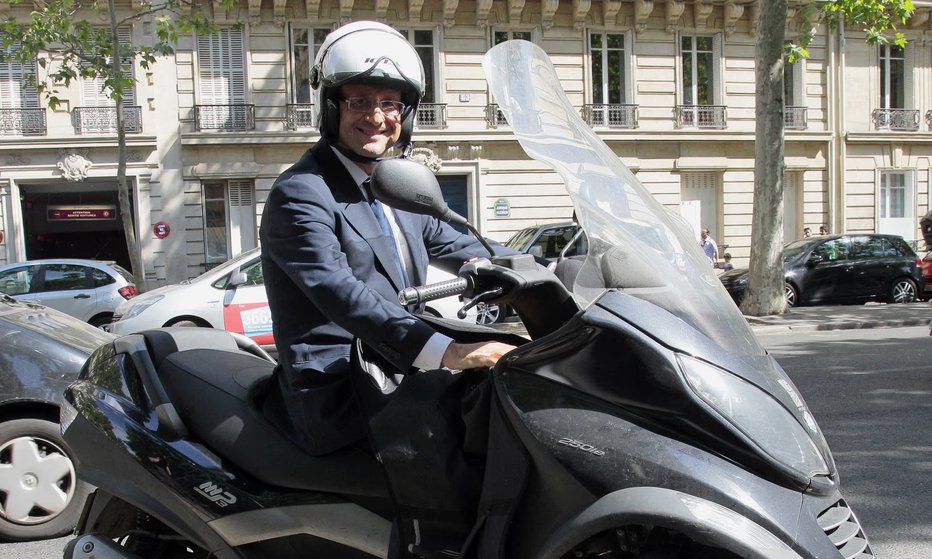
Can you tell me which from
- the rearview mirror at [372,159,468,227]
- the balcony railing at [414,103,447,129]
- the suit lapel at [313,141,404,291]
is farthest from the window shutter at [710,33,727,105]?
the rearview mirror at [372,159,468,227]

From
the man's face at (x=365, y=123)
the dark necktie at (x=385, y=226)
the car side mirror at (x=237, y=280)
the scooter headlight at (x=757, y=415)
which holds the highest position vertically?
the man's face at (x=365, y=123)

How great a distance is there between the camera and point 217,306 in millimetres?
10000

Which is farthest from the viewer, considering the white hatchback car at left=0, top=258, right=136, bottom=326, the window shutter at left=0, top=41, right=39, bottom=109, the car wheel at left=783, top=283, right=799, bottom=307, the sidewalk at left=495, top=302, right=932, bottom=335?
the window shutter at left=0, top=41, right=39, bottom=109

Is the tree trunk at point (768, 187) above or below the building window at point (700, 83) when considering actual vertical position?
below

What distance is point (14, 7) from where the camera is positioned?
19.3 meters

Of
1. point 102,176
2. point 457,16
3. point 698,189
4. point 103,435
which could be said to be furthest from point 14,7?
point 103,435

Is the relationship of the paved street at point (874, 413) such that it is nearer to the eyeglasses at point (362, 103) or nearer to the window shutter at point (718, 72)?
the eyeglasses at point (362, 103)

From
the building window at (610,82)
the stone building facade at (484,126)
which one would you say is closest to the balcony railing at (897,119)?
the stone building facade at (484,126)

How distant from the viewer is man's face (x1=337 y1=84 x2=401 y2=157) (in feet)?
7.58

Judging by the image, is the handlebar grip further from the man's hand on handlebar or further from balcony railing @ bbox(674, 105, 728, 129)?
balcony railing @ bbox(674, 105, 728, 129)

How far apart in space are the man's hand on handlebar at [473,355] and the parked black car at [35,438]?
253cm

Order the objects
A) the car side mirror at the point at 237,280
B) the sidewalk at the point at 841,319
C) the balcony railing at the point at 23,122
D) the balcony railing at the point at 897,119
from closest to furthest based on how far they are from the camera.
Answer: the car side mirror at the point at 237,280, the sidewalk at the point at 841,319, the balcony railing at the point at 23,122, the balcony railing at the point at 897,119

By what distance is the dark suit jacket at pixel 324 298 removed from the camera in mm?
1949

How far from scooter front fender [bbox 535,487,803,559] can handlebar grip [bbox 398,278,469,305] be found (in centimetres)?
57
